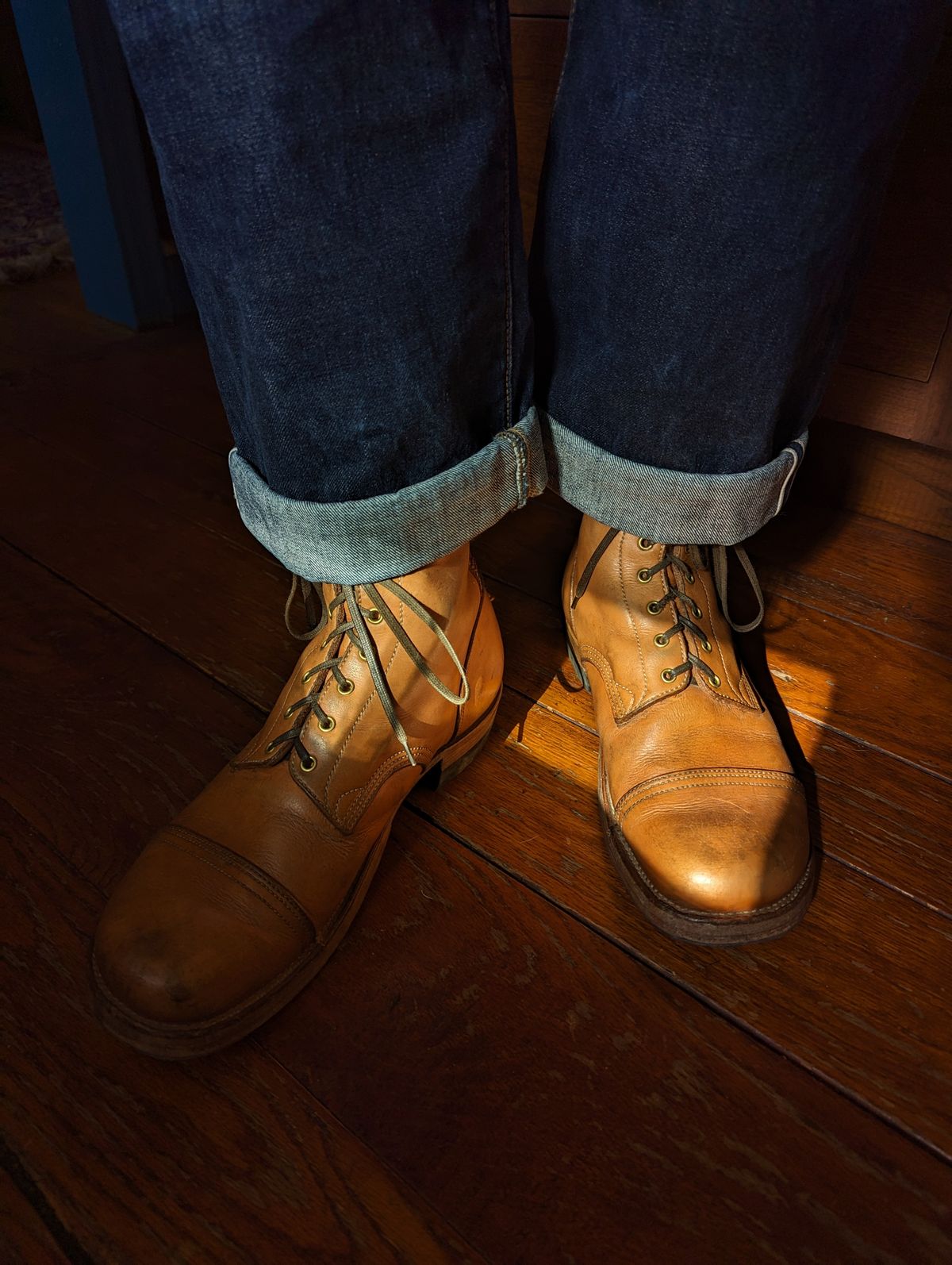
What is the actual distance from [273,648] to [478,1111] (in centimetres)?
50

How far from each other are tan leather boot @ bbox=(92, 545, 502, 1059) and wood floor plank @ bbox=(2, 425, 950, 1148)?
12 cm

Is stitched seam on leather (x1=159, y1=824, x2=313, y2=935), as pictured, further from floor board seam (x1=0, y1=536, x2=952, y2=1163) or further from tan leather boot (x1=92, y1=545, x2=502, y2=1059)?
floor board seam (x1=0, y1=536, x2=952, y2=1163)

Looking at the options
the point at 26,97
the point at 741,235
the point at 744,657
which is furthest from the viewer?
the point at 26,97

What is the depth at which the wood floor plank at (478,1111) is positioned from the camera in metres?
0.46

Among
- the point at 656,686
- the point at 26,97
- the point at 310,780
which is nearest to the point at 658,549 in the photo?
the point at 656,686

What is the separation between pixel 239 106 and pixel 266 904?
18.8 inches

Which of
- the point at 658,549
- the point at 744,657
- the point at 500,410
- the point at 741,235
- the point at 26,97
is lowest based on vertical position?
the point at 26,97

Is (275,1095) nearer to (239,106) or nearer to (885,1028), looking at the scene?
(885,1028)

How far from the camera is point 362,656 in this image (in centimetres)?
63

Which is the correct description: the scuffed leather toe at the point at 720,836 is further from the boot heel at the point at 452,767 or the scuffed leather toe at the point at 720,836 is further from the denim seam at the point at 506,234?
the denim seam at the point at 506,234

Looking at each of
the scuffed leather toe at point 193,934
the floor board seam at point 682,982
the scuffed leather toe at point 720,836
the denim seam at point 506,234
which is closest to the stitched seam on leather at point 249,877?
the scuffed leather toe at point 193,934

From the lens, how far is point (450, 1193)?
0.47 metres

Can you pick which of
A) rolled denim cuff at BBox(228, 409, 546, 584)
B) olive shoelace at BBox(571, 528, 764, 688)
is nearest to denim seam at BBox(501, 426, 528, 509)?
rolled denim cuff at BBox(228, 409, 546, 584)

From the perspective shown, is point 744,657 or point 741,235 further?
point 744,657
